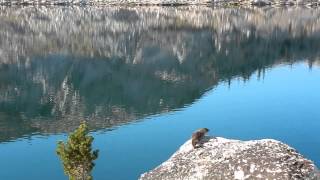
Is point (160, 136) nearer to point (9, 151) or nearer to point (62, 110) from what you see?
point (9, 151)

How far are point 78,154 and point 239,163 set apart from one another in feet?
63.6

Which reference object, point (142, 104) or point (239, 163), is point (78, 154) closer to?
point (239, 163)

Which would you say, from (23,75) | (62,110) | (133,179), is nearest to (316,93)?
(62,110)

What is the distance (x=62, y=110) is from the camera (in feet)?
435

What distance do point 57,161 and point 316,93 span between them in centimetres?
7408

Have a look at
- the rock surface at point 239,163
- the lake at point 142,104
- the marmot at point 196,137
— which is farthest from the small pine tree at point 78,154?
the lake at point 142,104

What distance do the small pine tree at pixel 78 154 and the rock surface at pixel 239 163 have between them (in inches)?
581

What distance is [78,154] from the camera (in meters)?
39.6

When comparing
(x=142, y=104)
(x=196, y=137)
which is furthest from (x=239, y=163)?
(x=142, y=104)

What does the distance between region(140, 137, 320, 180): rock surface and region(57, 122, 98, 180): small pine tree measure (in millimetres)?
14757

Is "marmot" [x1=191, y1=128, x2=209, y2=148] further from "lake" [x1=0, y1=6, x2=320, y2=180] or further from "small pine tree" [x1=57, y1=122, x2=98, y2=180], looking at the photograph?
"lake" [x1=0, y1=6, x2=320, y2=180]

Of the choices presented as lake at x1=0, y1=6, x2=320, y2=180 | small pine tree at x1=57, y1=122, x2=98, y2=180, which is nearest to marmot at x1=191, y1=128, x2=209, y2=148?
small pine tree at x1=57, y1=122, x2=98, y2=180

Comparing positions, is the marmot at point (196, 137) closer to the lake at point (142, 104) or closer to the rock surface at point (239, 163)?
the rock surface at point (239, 163)

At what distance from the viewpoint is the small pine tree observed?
39.2m
